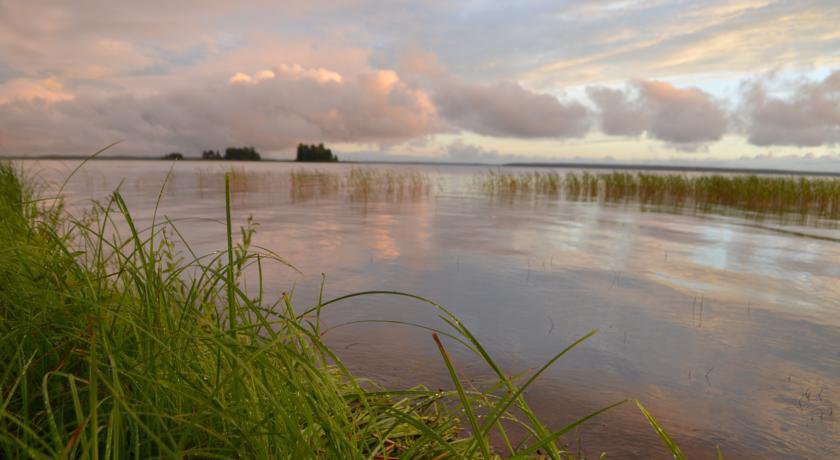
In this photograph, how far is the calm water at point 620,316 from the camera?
3.38 meters

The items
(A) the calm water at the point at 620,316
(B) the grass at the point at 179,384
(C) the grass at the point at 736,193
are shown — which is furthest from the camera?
(C) the grass at the point at 736,193

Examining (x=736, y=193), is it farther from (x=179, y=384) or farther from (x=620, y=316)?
(x=179, y=384)

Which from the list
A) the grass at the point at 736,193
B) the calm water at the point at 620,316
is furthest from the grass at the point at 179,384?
the grass at the point at 736,193

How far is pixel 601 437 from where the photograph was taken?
3.10m

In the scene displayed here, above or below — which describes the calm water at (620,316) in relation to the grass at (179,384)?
below

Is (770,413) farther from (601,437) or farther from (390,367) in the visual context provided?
(390,367)

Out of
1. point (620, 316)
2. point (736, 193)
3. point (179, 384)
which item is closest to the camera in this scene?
point (179, 384)

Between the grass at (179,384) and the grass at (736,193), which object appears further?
the grass at (736,193)

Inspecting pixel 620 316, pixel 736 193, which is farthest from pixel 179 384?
pixel 736 193

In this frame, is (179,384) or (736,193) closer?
(179,384)

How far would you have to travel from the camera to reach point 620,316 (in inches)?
215

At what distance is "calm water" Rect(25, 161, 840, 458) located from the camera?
11.1 ft

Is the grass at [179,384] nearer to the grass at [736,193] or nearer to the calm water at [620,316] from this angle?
the calm water at [620,316]

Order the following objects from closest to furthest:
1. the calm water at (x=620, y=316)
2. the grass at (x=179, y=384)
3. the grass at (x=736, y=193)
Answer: the grass at (x=179, y=384) < the calm water at (x=620, y=316) < the grass at (x=736, y=193)
